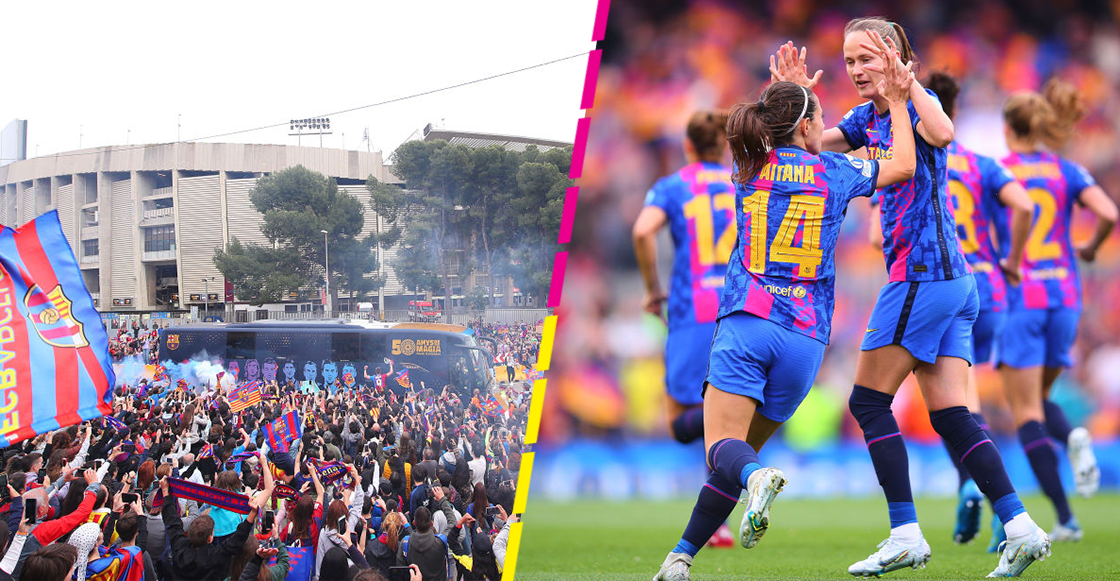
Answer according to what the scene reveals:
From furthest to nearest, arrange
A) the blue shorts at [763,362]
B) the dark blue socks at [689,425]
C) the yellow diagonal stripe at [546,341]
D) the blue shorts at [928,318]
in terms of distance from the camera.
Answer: the dark blue socks at [689,425] < the yellow diagonal stripe at [546,341] < the blue shorts at [928,318] < the blue shorts at [763,362]

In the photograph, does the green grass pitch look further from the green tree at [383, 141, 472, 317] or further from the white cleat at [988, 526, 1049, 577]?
the green tree at [383, 141, 472, 317]

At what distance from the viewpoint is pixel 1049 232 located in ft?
11.5

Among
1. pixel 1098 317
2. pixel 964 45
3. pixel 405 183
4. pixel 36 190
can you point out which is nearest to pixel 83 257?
pixel 36 190

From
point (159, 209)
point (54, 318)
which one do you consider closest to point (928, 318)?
point (159, 209)

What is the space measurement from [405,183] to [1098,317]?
11.3 feet

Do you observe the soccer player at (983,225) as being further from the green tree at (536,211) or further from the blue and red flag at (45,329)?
the blue and red flag at (45,329)

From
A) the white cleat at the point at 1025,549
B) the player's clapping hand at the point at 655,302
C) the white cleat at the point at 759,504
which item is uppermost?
the player's clapping hand at the point at 655,302

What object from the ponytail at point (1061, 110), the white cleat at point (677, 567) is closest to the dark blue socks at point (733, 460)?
the white cleat at point (677, 567)

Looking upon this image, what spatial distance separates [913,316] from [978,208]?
114cm

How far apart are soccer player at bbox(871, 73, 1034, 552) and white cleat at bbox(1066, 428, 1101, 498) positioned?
0.77m

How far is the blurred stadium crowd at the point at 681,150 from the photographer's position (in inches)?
135

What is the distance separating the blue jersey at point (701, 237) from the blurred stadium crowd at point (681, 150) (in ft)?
0.28

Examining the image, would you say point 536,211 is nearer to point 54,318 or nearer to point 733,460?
point 733,460

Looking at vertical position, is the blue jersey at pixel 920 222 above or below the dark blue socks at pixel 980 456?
above
